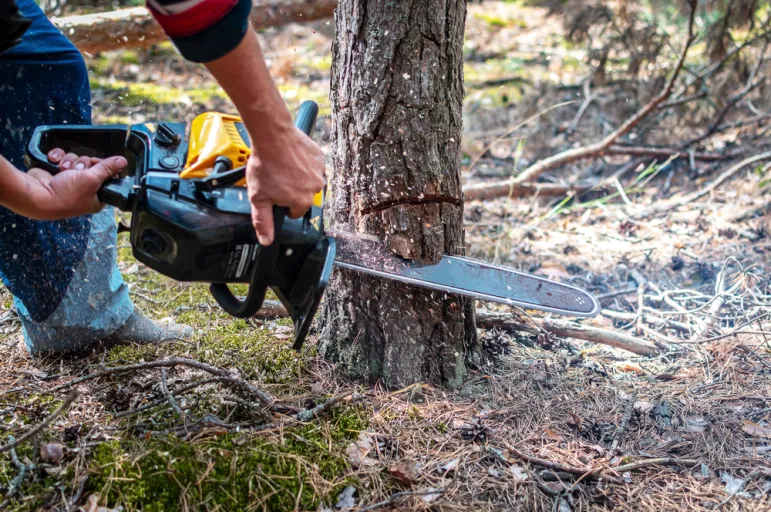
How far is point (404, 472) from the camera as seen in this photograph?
1.68 m

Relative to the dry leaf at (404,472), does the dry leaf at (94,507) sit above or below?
above

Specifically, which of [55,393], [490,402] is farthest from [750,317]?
[55,393]

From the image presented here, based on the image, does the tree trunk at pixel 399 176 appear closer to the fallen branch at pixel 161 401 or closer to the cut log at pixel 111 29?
the fallen branch at pixel 161 401

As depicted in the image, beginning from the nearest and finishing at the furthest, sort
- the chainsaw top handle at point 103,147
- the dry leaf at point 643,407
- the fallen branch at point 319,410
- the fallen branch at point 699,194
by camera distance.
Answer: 1. the chainsaw top handle at point 103,147
2. the fallen branch at point 319,410
3. the dry leaf at point 643,407
4. the fallen branch at point 699,194

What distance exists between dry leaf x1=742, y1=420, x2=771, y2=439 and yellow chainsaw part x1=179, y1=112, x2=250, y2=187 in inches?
75.8

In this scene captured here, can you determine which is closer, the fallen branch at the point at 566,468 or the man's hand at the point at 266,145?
the man's hand at the point at 266,145

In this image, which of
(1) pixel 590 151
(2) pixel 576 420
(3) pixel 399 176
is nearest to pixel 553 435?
(2) pixel 576 420

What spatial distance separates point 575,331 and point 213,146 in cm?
181

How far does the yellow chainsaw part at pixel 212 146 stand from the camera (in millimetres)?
1617

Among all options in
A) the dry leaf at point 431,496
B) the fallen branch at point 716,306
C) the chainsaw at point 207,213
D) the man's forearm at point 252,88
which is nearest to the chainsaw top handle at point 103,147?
the chainsaw at point 207,213

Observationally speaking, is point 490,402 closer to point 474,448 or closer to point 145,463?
point 474,448

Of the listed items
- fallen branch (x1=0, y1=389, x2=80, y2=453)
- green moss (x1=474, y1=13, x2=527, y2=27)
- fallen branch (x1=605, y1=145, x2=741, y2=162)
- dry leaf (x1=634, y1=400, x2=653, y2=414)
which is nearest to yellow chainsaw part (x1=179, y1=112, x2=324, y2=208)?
fallen branch (x1=0, y1=389, x2=80, y2=453)

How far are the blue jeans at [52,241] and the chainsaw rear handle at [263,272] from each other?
836 mm

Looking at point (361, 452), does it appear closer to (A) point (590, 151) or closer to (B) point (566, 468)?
(B) point (566, 468)
